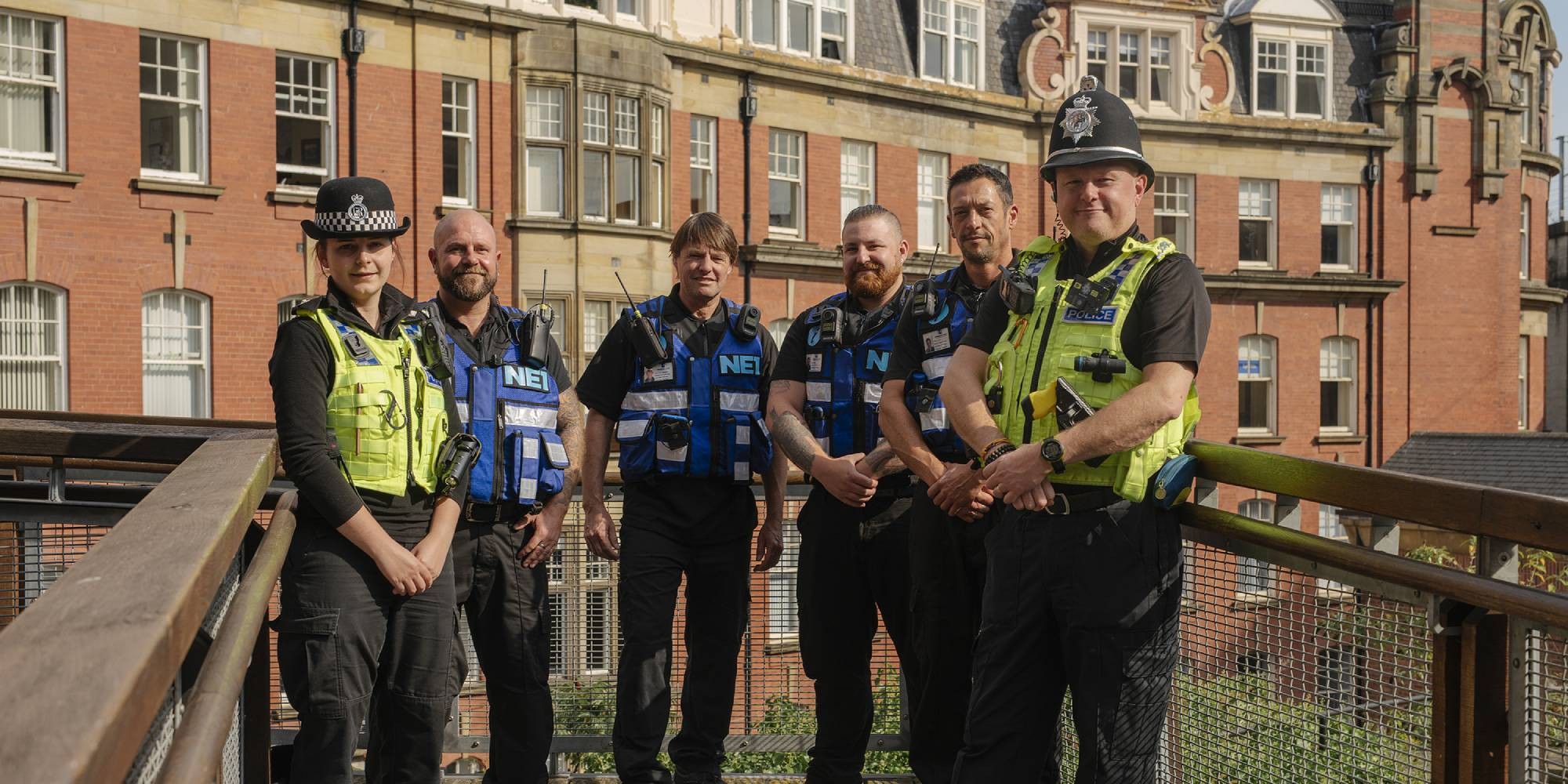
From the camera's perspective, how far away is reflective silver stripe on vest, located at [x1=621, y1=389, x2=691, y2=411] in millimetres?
5516

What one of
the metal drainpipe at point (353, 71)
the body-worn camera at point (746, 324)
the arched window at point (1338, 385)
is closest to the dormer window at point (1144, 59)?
the arched window at point (1338, 385)

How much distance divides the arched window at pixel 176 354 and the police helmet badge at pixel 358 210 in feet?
54.9

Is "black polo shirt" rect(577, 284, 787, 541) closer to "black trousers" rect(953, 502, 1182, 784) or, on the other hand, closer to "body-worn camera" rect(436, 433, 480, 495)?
"body-worn camera" rect(436, 433, 480, 495)

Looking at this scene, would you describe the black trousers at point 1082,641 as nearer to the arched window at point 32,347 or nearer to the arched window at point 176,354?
the arched window at point 32,347

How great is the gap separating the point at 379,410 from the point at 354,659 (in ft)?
2.36

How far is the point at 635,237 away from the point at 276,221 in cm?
584

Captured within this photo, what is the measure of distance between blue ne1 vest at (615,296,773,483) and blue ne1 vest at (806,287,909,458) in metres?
0.29

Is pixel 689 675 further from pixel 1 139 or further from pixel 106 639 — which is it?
pixel 1 139

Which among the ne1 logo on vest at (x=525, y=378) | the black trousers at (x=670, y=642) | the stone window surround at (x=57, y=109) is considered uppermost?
the stone window surround at (x=57, y=109)

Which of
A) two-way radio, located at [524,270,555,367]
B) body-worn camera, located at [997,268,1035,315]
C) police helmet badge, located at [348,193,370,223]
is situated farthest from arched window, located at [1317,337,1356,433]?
police helmet badge, located at [348,193,370,223]

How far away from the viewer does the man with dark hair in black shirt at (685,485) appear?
5.30 meters

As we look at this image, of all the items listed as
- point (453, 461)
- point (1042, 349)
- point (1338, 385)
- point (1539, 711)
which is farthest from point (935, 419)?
point (1338, 385)

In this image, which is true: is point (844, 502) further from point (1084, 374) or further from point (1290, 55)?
point (1290, 55)

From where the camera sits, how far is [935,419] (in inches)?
197
